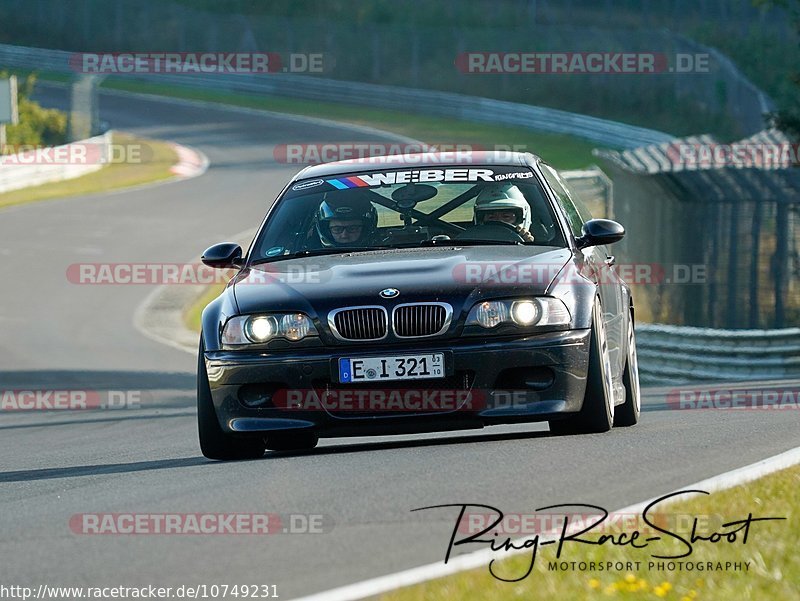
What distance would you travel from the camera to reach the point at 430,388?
7410mm

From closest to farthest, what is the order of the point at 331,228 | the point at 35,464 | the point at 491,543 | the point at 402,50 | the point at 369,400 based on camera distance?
the point at 491,543 → the point at 369,400 → the point at 331,228 → the point at 35,464 → the point at 402,50

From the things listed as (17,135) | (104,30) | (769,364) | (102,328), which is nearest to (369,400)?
(769,364)

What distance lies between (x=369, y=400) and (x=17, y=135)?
4212cm

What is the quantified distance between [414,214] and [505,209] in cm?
49

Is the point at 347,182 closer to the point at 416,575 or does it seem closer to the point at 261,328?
the point at 261,328

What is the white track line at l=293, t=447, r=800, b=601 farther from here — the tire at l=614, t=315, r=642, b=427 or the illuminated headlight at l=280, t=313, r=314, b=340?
the tire at l=614, t=315, r=642, b=427

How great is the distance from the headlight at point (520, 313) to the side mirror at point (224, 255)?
182cm

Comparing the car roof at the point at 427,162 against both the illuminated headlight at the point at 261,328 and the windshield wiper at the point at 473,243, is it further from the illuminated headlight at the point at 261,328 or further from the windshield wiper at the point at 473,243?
the illuminated headlight at the point at 261,328

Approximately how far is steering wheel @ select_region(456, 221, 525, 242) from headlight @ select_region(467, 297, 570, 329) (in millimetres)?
907

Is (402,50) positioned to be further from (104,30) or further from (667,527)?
(667,527)

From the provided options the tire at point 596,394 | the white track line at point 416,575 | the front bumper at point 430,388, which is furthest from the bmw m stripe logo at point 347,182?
the white track line at point 416,575

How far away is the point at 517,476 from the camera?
6.56 meters

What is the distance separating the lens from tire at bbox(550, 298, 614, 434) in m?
7.63

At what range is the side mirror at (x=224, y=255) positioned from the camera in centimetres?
875
